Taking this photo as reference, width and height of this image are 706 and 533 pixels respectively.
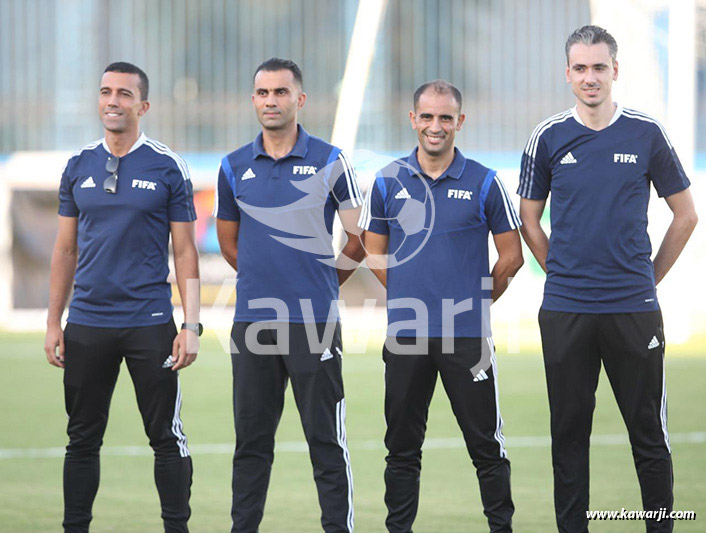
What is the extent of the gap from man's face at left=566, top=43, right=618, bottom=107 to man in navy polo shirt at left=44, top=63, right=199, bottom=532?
1.73 m

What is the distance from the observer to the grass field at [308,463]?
5.77 metres

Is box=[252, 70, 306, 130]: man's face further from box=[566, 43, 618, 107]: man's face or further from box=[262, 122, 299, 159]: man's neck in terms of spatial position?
box=[566, 43, 618, 107]: man's face

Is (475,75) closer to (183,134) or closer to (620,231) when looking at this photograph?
(183,134)

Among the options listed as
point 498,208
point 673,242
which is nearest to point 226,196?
point 498,208

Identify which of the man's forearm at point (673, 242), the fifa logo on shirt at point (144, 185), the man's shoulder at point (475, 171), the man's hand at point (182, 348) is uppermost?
the man's shoulder at point (475, 171)

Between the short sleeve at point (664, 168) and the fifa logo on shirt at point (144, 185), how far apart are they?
6.82 ft

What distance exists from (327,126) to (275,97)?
63.2 feet

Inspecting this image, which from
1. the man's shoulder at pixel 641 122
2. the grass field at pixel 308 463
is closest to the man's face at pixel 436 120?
the man's shoulder at pixel 641 122

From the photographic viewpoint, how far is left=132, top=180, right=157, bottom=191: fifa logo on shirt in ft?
15.7

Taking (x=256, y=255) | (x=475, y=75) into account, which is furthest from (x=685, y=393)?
(x=475, y=75)

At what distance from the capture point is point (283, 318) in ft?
15.8

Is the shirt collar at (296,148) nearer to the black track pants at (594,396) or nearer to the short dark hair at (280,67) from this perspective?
the short dark hair at (280,67)

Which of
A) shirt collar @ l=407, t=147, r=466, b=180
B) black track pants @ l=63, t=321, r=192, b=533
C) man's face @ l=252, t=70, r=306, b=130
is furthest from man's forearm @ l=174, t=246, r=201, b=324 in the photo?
shirt collar @ l=407, t=147, r=466, b=180

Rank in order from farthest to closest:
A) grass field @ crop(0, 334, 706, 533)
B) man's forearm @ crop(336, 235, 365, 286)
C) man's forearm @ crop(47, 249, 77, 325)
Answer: grass field @ crop(0, 334, 706, 533)
man's forearm @ crop(336, 235, 365, 286)
man's forearm @ crop(47, 249, 77, 325)
